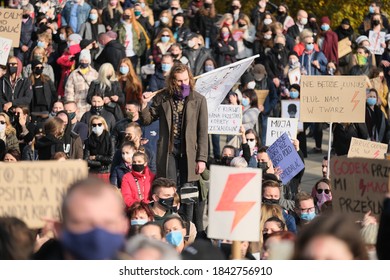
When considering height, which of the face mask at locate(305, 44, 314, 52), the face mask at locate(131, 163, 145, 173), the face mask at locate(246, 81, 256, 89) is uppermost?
the face mask at locate(305, 44, 314, 52)

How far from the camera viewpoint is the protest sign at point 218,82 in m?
14.4

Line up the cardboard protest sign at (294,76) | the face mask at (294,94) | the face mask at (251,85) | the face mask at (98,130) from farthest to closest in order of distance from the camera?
1. the cardboard protest sign at (294,76)
2. the face mask at (251,85)
3. the face mask at (294,94)
4. the face mask at (98,130)

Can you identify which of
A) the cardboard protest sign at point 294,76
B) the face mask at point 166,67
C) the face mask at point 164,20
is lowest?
the cardboard protest sign at point 294,76

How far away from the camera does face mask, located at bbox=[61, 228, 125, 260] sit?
4.96 m

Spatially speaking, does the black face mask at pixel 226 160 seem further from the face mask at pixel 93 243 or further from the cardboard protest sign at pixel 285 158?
the face mask at pixel 93 243

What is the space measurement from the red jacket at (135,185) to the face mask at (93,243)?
7.30 metres

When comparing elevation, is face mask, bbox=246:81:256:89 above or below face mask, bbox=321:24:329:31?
below

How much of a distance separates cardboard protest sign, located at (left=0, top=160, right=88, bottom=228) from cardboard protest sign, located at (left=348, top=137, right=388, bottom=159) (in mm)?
6081

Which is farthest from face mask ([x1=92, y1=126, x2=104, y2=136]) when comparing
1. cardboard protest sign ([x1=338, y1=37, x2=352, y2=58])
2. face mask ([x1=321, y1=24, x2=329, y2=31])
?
face mask ([x1=321, y1=24, x2=329, y2=31])

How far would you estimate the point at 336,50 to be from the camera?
23828 millimetres

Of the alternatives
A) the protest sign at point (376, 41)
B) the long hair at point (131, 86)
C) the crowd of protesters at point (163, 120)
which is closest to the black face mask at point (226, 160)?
the crowd of protesters at point (163, 120)

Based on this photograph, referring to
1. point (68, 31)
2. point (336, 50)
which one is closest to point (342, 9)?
point (336, 50)

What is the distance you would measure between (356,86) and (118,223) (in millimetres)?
10378

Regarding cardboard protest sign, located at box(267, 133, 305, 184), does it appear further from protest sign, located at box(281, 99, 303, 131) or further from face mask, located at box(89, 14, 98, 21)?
face mask, located at box(89, 14, 98, 21)
